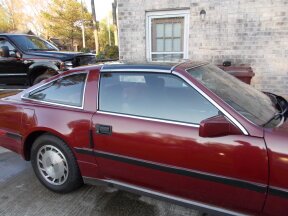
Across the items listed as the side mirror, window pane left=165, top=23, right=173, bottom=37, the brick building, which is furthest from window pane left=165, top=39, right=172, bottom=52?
the side mirror

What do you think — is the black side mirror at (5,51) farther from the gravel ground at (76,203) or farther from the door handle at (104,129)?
the door handle at (104,129)

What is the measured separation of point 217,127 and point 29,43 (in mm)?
6367

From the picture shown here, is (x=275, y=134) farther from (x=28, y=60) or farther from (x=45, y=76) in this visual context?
(x=28, y=60)

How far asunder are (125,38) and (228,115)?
4696mm

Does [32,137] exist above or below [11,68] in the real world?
below

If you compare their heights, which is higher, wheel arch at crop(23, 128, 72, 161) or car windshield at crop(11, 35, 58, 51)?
car windshield at crop(11, 35, 58, 51)

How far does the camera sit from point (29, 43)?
23.0ft

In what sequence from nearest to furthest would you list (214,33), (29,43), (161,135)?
1. (161,135)
2. (214,33)
3. (29,43)

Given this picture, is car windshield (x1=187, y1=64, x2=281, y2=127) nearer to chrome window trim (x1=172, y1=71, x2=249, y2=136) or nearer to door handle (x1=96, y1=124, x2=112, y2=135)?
chrome window trim (x1=172, y1=71, x2=249, y2=136)

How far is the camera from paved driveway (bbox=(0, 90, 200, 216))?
2.66m

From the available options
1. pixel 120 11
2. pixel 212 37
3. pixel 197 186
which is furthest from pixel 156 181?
pixel 120 11

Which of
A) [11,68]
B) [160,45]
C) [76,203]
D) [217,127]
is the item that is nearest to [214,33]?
[160,45]

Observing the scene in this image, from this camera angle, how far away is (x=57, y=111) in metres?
2.81

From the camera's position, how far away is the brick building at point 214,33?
5.40 metres
